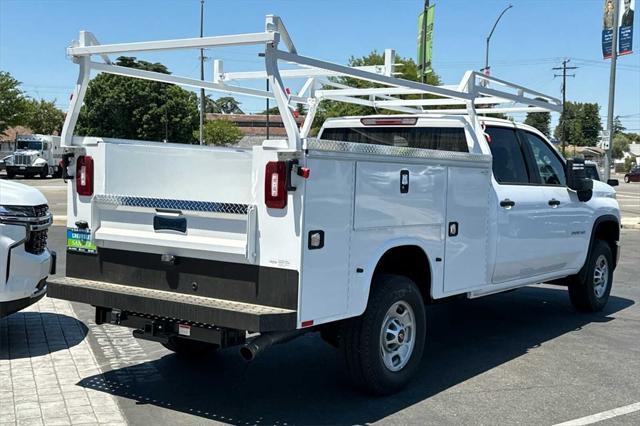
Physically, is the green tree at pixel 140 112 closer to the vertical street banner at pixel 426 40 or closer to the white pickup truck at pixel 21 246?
the vertical street banner at pixel 426 40

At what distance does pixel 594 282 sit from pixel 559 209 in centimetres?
147

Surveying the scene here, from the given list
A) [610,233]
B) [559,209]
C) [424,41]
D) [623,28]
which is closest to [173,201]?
[559,209]

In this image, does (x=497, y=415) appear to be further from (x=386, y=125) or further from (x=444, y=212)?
(x=386, y=125)

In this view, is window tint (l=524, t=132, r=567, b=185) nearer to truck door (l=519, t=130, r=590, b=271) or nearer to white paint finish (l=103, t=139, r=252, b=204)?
truck door (l=519, t=130, r=590, b=271)

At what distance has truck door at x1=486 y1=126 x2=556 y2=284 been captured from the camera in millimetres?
6441

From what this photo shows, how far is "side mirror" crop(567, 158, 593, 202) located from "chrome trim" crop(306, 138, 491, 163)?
5.75ft

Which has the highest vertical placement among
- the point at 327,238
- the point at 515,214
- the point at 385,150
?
the point at 385,150

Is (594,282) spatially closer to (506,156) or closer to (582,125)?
(506,156)

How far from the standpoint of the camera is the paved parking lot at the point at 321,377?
492 cm

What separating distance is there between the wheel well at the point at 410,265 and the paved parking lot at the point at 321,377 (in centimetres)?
81

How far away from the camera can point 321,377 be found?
579 centimetres

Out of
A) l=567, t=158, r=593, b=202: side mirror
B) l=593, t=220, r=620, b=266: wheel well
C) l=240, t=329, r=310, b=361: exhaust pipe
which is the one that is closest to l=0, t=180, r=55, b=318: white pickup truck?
l=240, t=329, r=310, b=361: exhaust pipe

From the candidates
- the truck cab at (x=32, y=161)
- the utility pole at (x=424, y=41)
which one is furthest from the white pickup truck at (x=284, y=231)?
the truck cab at (x=32, y=161)

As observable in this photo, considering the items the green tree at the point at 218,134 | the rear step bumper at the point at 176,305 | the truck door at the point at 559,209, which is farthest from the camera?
the green tree at the point at 218,134
